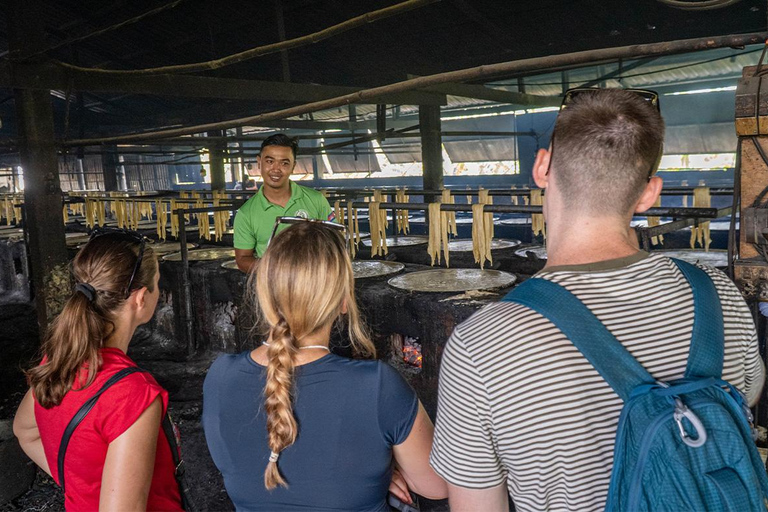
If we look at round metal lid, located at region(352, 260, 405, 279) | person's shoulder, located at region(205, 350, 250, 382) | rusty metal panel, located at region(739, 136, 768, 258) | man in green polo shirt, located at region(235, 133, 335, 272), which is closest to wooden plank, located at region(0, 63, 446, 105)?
round metal lid, located at region(352, 260, 405, 279)

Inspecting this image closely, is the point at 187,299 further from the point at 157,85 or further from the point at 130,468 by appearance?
the point at 130,468

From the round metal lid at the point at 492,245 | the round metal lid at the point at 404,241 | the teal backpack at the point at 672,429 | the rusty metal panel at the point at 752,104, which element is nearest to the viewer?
the teal backpack at the point at 672,429

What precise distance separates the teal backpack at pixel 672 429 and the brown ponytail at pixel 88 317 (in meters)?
1.23

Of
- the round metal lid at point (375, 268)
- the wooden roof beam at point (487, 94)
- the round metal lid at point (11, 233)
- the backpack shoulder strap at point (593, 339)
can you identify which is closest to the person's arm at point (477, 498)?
the backpack shoulder strap at point (593, 339)

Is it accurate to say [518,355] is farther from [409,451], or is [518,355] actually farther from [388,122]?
[388,122]

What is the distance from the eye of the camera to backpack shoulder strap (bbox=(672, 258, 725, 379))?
1.04 meters

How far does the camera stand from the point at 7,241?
9125 mm

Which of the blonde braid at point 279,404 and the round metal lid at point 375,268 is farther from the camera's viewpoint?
the round metal lid at point 375,268

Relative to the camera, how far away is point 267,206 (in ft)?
12.7

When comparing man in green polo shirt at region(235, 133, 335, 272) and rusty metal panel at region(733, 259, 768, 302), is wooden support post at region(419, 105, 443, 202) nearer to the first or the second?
man in green polo shirt at region(235, 133, 335, 272)

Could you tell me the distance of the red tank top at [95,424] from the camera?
60.6 inches

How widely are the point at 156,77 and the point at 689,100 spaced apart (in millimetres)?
9215

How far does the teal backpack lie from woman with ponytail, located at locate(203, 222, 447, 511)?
493mm

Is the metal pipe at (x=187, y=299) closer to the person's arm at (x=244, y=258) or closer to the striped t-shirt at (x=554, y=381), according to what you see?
the person's arm at (x=244, y=258)
